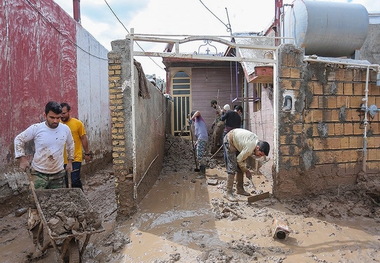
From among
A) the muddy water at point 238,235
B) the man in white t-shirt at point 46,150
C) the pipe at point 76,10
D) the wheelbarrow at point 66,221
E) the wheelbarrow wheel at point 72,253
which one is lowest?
the muddy water at point 238,235

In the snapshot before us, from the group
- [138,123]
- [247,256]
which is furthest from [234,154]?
[247,256]

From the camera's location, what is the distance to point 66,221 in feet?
10.0

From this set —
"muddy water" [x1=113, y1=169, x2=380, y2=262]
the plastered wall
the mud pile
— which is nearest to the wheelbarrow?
the mud pile

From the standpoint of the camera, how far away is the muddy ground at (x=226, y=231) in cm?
347

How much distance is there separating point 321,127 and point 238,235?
2533 millimetres

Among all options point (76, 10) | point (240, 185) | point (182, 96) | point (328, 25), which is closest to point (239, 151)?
point (240, 185)

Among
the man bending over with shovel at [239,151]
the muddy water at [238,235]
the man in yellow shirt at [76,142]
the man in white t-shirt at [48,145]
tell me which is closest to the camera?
the muddy water at [238,235]

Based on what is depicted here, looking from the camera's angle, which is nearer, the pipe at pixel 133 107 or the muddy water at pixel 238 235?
the muddy water at pixel 238 235

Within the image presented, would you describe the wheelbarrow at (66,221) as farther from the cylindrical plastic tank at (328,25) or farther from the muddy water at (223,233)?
the cylindrical plastic tank at (328,25)

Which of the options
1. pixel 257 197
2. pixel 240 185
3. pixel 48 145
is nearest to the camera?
pixel 48 145

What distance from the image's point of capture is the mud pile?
3.03 meters

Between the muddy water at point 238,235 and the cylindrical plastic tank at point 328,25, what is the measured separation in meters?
3.09

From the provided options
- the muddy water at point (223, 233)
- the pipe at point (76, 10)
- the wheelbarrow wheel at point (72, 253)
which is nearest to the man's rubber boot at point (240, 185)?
the muddy water at point (223, 233)

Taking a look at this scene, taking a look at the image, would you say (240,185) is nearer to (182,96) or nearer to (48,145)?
(48,145)
